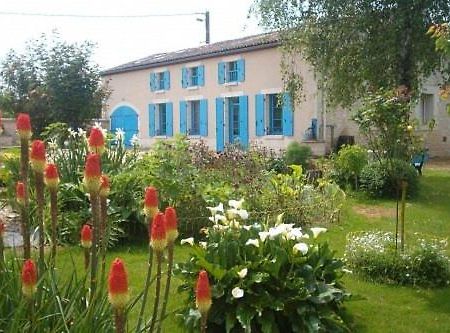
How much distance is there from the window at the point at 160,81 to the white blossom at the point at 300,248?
2306cm

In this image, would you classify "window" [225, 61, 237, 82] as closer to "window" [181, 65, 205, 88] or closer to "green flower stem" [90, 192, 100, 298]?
"window" [181, 65, 205, 88]

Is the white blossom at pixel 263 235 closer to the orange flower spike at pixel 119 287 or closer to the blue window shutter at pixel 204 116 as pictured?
the orange flower spike at pixel 119 287

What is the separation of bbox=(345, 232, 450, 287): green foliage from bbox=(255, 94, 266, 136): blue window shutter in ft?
53.2

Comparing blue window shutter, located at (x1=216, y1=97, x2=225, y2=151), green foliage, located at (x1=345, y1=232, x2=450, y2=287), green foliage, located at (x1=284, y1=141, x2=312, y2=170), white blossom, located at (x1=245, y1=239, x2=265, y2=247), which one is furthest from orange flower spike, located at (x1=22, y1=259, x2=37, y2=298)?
blue window shutter, located at (x1=216, y1=97, x2=225, y2=151)

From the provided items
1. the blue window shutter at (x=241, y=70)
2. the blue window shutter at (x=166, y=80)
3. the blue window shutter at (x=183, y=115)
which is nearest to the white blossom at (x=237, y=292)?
the blue window shutter at (x=241, y=70)

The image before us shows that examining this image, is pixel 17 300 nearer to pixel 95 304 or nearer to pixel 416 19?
pixel 95 304

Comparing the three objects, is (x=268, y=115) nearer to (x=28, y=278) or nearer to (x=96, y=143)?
(x=96, y=143)

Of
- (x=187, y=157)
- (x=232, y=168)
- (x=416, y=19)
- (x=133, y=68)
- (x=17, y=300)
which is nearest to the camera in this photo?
(x=17, y=300)

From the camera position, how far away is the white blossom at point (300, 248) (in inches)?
166

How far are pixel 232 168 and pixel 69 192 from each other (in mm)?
2421

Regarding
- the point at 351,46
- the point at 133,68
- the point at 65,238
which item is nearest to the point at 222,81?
the point at 133,68

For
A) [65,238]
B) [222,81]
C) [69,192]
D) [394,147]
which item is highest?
[222,81]

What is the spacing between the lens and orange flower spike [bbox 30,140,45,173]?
6.12 feet

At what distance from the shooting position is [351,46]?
15.1 m
